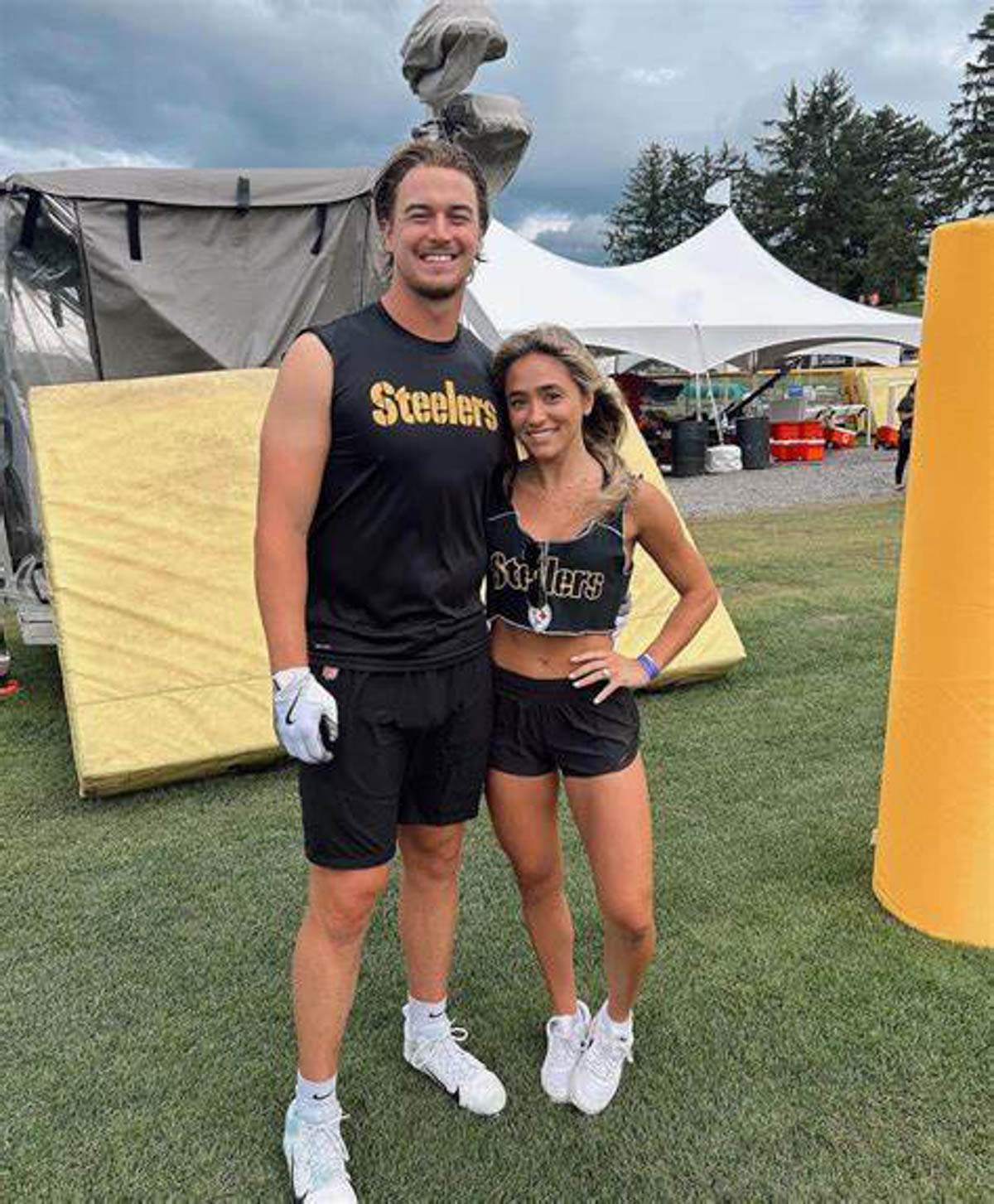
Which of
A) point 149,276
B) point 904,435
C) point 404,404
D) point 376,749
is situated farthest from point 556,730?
point 904,435


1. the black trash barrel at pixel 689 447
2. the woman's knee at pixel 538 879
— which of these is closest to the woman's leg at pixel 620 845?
the woman's knee at pixel 538 879

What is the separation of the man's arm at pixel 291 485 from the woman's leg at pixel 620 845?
0.73 metres

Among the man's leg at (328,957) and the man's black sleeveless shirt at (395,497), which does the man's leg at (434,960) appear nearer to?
the man's leg at (328,957)

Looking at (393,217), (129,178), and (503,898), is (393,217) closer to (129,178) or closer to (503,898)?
(503,898)

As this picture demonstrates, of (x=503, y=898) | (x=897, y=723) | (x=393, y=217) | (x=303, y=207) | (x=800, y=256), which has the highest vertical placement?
(x=800, y=256)

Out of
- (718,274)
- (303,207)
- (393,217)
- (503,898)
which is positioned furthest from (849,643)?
(718,274)

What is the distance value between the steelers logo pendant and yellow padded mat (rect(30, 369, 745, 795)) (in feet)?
7.73

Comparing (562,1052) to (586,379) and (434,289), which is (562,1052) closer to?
(586,379)

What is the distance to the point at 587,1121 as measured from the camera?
7.51ft

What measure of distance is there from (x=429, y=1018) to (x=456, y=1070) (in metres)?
0.14

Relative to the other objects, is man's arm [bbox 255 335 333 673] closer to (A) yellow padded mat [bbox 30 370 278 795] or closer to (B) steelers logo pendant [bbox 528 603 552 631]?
(B) steelers logo pendant [bbox 528 603 552 631]

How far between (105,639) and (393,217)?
2764 millimetres

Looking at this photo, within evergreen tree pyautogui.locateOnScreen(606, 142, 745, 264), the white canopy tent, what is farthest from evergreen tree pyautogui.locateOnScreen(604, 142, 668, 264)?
the white canopy tent

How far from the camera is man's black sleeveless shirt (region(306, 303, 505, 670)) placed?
191cm
